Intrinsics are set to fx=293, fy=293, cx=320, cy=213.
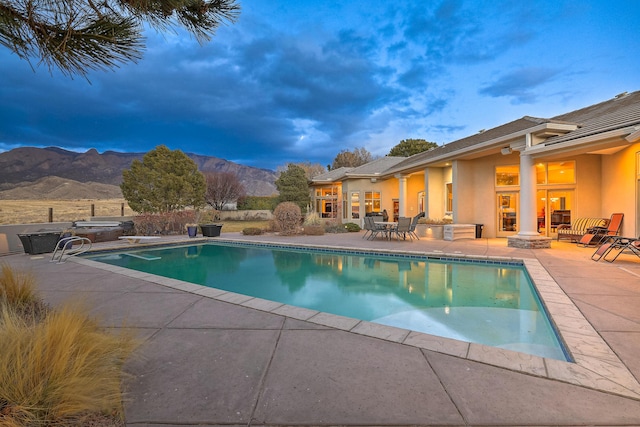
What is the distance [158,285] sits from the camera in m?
5.03

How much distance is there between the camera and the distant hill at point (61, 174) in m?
33.0

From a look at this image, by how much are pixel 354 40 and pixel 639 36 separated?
57.6 ft

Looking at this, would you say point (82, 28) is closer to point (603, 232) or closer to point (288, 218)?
point (288, 218)

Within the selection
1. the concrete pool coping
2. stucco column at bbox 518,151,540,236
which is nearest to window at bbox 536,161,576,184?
stucco column at bbox 518,151,540,236

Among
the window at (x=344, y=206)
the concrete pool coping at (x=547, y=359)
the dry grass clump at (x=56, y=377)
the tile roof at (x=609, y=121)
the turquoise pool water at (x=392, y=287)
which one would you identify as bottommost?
the turquoise pool water at (x=392, y=287)

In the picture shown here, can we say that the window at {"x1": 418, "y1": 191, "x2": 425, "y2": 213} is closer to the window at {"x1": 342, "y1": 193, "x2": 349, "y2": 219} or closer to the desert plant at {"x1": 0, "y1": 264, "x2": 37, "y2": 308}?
the window at {"x1": 342, "y1": 193, "x2": 349, "y2": 219}

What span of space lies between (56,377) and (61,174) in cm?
6210

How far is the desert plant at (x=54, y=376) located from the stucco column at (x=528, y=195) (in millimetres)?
10933

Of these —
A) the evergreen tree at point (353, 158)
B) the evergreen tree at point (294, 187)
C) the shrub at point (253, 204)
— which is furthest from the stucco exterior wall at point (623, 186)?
the evergreen tree at point (353, 158)

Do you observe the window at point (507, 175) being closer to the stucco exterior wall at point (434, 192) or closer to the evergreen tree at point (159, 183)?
the stucco exterior wall at point (434, 192)

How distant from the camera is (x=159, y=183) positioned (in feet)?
55.2

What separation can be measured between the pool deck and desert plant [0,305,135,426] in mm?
227

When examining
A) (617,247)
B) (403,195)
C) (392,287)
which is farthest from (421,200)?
(392,287)

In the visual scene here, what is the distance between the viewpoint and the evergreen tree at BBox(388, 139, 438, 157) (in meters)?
32.2
